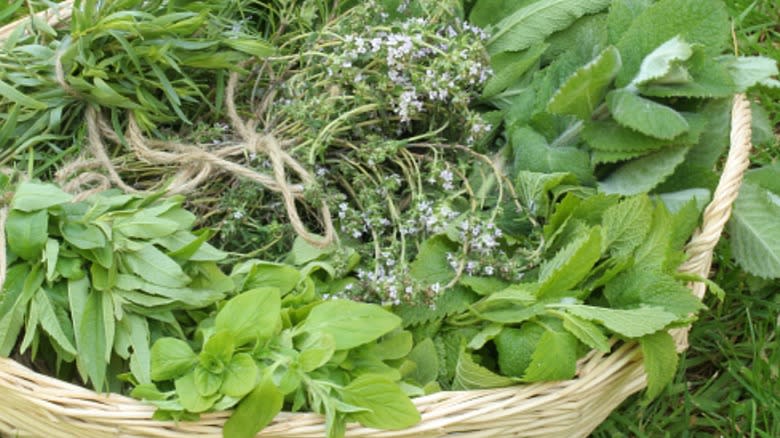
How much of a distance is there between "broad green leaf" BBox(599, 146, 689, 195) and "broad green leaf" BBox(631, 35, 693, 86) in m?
0.11

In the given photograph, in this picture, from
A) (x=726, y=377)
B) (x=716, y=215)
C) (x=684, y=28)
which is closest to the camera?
(x=716, y=215)

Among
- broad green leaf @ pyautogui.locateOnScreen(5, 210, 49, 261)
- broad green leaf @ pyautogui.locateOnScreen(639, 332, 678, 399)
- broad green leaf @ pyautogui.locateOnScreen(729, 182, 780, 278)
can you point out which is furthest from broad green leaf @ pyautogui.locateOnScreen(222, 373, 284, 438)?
broad green leaf @ pyautogui.locateOnScreen(729, 182, 780, 278)

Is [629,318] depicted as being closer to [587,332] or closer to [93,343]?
[587,332]

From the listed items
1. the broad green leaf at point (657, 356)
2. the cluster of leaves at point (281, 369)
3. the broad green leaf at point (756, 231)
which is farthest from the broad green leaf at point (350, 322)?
the broad green leaf at point (756, 231)

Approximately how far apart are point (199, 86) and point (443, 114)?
0.42m

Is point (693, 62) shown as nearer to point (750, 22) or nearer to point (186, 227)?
point (186, 227)

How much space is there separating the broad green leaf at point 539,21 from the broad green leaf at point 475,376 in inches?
23.4

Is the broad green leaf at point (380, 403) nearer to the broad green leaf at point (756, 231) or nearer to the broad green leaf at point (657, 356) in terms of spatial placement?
the broad green leaf at point (657, 356)

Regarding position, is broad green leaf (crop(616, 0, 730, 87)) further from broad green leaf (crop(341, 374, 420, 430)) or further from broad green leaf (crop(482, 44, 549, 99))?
broad green leaf (crop(341, 374, 420, 430))

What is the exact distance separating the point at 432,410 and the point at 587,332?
22 cm

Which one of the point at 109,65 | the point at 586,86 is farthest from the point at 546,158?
the point at 109,65

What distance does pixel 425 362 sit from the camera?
4.24 feet

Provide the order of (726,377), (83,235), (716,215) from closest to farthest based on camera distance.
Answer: (83,235) → (716,215) → (726,377)

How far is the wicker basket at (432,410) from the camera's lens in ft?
3.78
